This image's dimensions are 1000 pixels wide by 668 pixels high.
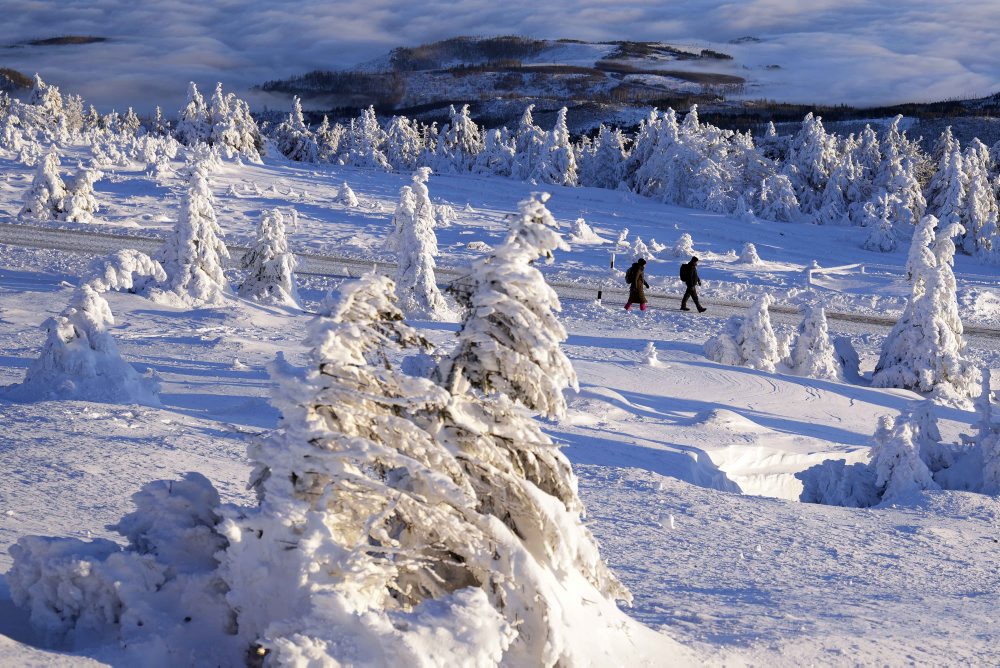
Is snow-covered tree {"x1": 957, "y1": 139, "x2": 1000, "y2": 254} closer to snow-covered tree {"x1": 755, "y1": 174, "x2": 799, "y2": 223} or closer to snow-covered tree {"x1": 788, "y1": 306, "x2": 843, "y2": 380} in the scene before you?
snow-covered tree {"x1": 755, "y1": 174, "x2": 799, "y2": 223}

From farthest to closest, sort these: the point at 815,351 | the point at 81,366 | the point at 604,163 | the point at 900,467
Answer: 1. the point at 604,163
2. the point at 815,351
3. the point at 900,467
4. the point at 81,366

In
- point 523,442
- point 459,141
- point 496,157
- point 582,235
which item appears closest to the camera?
point 523,442

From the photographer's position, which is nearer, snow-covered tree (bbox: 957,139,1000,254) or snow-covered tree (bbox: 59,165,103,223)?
snow-covered tree (bbox: 59,165,103,223)

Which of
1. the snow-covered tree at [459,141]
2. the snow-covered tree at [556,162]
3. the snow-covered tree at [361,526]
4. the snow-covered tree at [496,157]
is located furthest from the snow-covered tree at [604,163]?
the snow-covered tree at [361,526]

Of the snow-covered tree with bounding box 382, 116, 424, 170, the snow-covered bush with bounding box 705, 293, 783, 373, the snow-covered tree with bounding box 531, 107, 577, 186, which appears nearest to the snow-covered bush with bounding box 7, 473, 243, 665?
the snow-covered bush with bounding box 705, 293, 783, 373

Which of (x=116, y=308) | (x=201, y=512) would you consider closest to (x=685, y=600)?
(x=201, y=512)

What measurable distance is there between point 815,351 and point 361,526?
52.3 ft

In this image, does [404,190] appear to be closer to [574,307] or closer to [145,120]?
[574,307]

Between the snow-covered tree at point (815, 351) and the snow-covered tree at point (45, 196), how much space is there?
75.3 feet

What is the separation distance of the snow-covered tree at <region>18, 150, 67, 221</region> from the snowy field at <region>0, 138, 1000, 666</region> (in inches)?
284

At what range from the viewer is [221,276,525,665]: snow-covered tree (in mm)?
3418

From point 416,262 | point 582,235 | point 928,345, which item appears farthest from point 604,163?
point 928,345

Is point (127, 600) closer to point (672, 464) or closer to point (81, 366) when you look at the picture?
point (81, 366)

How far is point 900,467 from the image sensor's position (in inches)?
425
